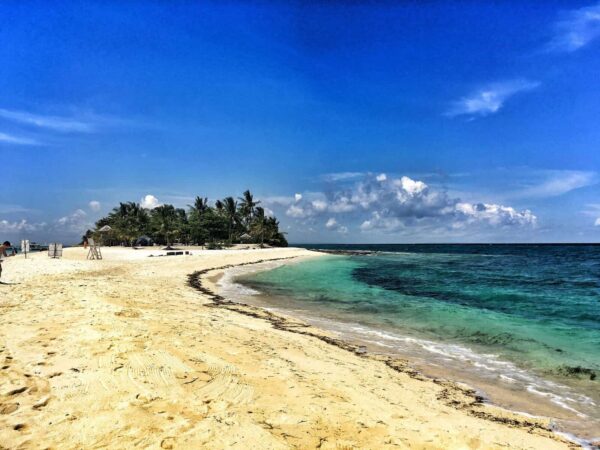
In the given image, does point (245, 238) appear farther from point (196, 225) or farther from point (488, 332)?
point (488, 332)

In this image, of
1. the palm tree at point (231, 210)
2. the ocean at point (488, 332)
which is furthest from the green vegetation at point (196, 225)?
the ocean at point (488, 332)

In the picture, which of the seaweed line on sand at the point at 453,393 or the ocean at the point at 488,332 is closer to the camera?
the seaweed line on sand at the point at 453,393

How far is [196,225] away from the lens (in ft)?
249

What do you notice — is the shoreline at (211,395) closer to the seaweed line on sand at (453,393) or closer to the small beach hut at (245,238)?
the seaweed line on sand at (453,393)

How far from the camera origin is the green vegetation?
248 ft

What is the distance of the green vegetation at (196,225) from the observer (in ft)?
248

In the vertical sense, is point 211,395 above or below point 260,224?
below

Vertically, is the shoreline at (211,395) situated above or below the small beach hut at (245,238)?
below

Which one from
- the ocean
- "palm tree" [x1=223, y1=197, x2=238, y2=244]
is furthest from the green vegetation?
the ocean

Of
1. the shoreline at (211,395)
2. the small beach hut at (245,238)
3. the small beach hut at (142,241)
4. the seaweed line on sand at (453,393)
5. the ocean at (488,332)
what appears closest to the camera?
the shoreline at (211,395)

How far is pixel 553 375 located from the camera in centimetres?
855

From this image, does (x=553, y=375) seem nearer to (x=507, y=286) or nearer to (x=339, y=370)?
(x=339, y=370)

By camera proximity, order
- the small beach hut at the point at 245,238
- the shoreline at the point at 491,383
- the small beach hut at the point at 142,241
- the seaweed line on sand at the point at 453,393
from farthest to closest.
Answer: the small beach hut at the point at 245,238
the small beach hut at the point at 142,241
the shoreline at the point at 491,383
the seaweed line on sand at the point at 453,393

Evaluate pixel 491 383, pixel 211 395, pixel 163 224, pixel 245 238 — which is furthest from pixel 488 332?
pixel 245 238
